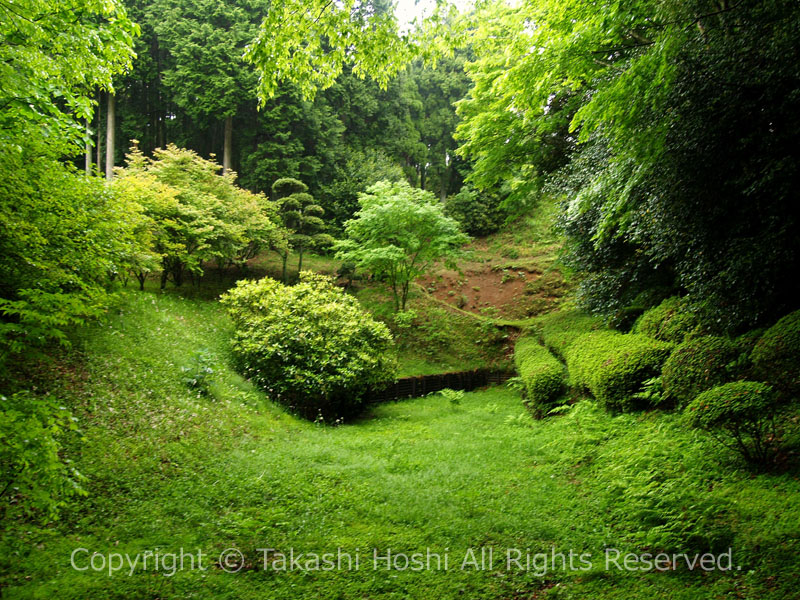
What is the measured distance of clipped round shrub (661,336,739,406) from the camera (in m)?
4.73

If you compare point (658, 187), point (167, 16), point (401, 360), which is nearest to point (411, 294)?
point (401, 360)

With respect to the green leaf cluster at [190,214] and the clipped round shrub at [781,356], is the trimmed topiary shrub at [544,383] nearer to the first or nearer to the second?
the clipped round shrub at [781,356]

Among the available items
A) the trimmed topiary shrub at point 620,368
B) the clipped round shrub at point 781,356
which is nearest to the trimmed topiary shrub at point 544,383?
the trimmed topiary shrub at point 620,368

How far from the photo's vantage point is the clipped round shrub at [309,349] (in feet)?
28.6

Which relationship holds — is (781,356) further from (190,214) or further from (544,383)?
(190,214)

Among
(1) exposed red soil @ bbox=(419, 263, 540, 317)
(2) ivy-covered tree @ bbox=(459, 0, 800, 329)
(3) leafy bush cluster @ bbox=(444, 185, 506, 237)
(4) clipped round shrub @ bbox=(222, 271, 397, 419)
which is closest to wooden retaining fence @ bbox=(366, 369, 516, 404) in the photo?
(4) clipped round shrub @ bbox=(222, 271, 397, 419)

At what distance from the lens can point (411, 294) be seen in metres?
17.0

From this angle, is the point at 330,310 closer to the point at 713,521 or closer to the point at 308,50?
the point at 308,50

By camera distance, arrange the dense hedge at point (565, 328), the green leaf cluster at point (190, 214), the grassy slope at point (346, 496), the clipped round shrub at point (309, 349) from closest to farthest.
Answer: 1. the grassy slope at point (346, 496)
2. the clipped round shrub at point (309, 349)
3. the dense hedge at point (565, 328)
4. the green leaf cluster at point (190, 214)

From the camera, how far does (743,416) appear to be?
345cm

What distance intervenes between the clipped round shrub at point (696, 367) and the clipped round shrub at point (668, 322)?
0.50 meters

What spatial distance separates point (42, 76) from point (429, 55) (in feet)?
15.0

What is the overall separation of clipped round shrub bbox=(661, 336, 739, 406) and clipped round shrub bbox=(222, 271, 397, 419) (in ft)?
19.0

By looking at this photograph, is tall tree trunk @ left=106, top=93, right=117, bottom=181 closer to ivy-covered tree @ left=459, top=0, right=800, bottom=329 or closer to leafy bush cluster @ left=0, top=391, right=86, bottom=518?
ivy-covered tree @ left=459, top=0, right=800, bottom=329
